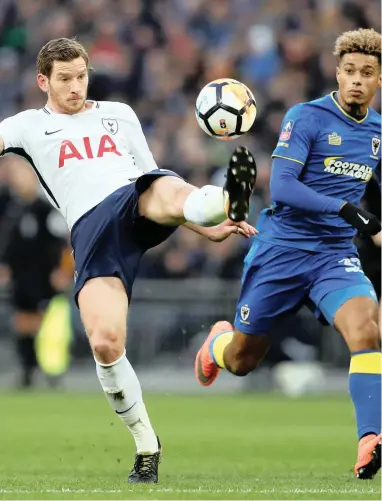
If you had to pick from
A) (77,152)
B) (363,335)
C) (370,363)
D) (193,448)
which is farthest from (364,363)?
(193,448)

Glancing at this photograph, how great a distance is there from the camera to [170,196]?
22.7 ft

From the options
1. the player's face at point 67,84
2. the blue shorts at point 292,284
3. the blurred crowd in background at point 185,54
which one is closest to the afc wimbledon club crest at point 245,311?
the blue shorts at point 292,284

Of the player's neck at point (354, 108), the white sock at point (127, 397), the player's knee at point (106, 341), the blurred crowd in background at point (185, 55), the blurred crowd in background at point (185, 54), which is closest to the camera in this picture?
the player's knee at point (106, 341)

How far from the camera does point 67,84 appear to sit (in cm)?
744

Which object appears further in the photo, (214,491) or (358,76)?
(358,76)

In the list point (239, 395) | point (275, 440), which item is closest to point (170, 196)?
point (275, 440)

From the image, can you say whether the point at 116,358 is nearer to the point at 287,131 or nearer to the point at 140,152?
the point at 140,152

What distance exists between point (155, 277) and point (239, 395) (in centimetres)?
217

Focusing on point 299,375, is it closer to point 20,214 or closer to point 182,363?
point 182,363

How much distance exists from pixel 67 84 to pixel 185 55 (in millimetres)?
12888

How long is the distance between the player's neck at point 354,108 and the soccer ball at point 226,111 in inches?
27.1

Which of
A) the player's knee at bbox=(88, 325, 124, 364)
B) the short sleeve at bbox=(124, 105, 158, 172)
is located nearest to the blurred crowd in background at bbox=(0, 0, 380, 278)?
the short sleeve at bbox=(124, 105, 158, 172)

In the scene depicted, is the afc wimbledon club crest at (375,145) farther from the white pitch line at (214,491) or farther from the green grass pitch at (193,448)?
the white pitch line at (214,491)

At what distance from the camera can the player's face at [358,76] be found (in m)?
7.83
